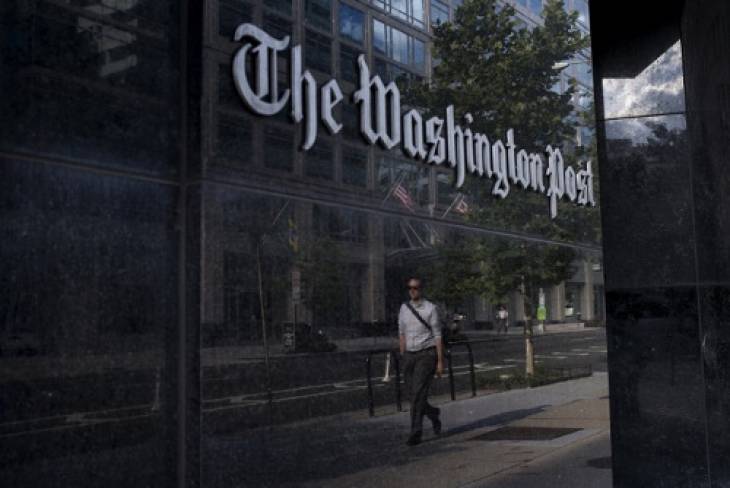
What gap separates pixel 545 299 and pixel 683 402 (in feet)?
4.50

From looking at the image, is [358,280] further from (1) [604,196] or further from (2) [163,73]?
(1) [604,196]

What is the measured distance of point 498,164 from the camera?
6.62m

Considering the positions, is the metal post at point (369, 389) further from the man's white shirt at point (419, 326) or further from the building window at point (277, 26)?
the building window at point (277, 26)

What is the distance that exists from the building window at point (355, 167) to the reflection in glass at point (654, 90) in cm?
292

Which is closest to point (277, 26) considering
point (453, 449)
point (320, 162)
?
point (320, 162)

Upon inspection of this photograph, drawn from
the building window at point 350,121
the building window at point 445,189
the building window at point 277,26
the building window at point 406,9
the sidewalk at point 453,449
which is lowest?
the sidewalk at point 453,449

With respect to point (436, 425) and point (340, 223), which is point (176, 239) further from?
point (436, 425)

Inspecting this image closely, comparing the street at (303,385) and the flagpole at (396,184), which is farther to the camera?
the flagpole at (396,184)

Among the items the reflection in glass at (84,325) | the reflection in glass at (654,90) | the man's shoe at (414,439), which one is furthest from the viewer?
the reflection in glass at (654,90)

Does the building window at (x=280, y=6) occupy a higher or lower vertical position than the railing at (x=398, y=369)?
higher

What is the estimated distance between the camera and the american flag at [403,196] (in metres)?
5.54

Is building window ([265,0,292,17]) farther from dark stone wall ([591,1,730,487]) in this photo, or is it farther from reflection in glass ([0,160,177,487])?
dark stone wall ([591,1,730,487])

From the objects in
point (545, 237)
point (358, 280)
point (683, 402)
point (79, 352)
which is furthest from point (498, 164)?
point (79, 352)

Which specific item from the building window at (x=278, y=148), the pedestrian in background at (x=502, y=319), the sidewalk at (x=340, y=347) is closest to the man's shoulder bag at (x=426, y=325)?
the sidewalk at (x=340, y=347)
